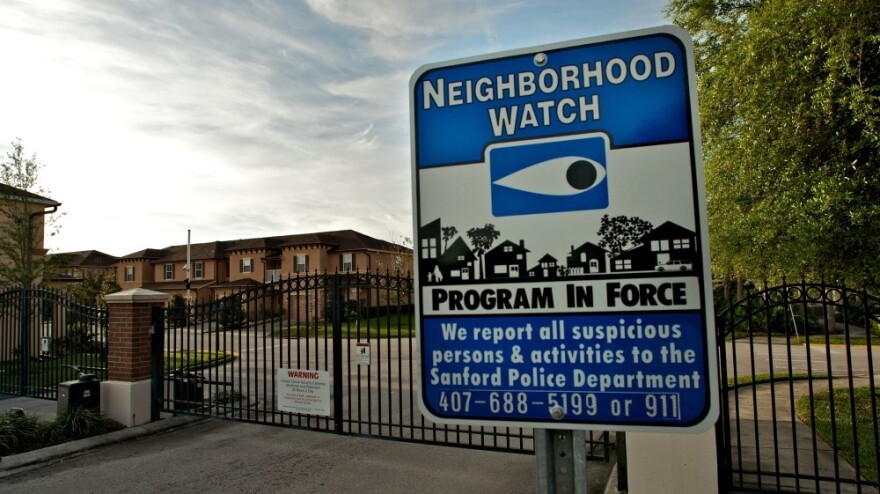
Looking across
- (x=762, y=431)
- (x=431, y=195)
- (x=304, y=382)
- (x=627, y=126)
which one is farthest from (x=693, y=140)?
(x=762, y=431)

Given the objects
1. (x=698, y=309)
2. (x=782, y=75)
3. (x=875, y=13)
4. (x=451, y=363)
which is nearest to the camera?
(x=698, y=309)

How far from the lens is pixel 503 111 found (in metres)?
1.33

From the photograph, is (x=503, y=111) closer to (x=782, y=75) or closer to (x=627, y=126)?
(x=627, y=126)

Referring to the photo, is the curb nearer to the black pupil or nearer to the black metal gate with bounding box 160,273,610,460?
the black metal gate with bounding box 160,273,610,460

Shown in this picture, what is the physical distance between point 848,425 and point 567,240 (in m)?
9.32

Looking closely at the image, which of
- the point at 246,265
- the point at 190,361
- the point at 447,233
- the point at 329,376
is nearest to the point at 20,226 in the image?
the point at 190,361

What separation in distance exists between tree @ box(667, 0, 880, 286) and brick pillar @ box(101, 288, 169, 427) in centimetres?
935

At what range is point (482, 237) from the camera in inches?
51.6

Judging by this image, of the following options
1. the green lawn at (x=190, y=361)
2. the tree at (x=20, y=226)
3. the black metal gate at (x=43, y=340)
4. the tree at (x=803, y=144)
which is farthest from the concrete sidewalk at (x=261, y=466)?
the tree at (x=20, y=226)

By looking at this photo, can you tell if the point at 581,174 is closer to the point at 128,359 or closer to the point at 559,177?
the point at 559,177

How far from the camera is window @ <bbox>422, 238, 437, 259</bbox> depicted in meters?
1.35

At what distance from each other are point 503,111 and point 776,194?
7965mm

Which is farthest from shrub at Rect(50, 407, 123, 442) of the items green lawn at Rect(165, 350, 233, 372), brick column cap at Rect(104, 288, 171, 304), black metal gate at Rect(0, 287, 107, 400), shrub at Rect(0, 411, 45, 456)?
brick column cap at Rect(104, 288, 171, 304)

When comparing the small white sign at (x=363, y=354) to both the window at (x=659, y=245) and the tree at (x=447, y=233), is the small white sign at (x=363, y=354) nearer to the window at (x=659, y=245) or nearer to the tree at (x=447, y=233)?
the tree at (x=447, y=233)
